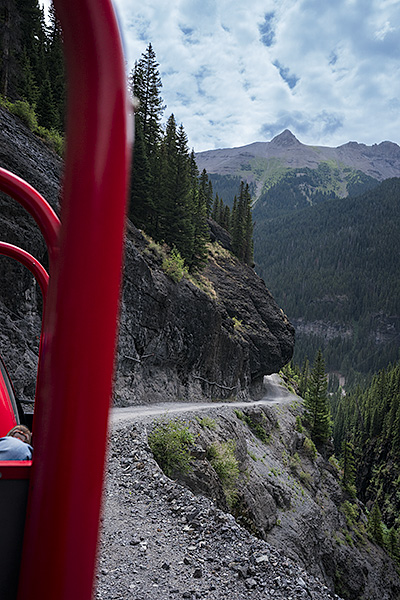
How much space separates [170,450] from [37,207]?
24.8 ft

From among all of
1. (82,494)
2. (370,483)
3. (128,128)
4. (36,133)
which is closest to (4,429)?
(82,494)

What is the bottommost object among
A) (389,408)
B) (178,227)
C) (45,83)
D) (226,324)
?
(389,408)

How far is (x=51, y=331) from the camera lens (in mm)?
500

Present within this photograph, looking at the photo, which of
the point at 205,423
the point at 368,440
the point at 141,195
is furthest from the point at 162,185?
the point at 368,440

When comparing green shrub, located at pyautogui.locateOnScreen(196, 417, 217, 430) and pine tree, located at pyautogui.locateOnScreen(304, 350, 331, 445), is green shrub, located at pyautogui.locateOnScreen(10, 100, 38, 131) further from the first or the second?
pine tree, located at pyautogui.locateOnScreen(304, 350, 331, 445)

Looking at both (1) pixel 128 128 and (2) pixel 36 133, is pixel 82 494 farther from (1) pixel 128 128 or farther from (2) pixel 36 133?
(2) pixel 36 133

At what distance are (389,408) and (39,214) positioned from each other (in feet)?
278

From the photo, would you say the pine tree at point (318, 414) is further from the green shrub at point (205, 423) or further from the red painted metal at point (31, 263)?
the red painted metal at point (31, 263)

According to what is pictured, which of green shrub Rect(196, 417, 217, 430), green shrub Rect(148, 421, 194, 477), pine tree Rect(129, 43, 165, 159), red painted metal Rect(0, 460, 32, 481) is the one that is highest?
pine tree Rect(129, 43, 165, 159)

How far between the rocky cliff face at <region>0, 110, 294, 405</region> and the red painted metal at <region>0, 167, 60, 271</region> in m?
9.56

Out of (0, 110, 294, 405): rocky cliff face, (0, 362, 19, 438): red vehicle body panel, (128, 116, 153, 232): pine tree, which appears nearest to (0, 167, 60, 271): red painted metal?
(0, 362, 19, 438): red vehicle body panel

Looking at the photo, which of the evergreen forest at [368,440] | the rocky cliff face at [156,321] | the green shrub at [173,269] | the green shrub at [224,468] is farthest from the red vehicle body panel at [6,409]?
the evergreen forest at [368,440]

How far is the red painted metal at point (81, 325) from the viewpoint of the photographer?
0.48m

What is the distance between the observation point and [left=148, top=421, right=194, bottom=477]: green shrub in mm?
7492
